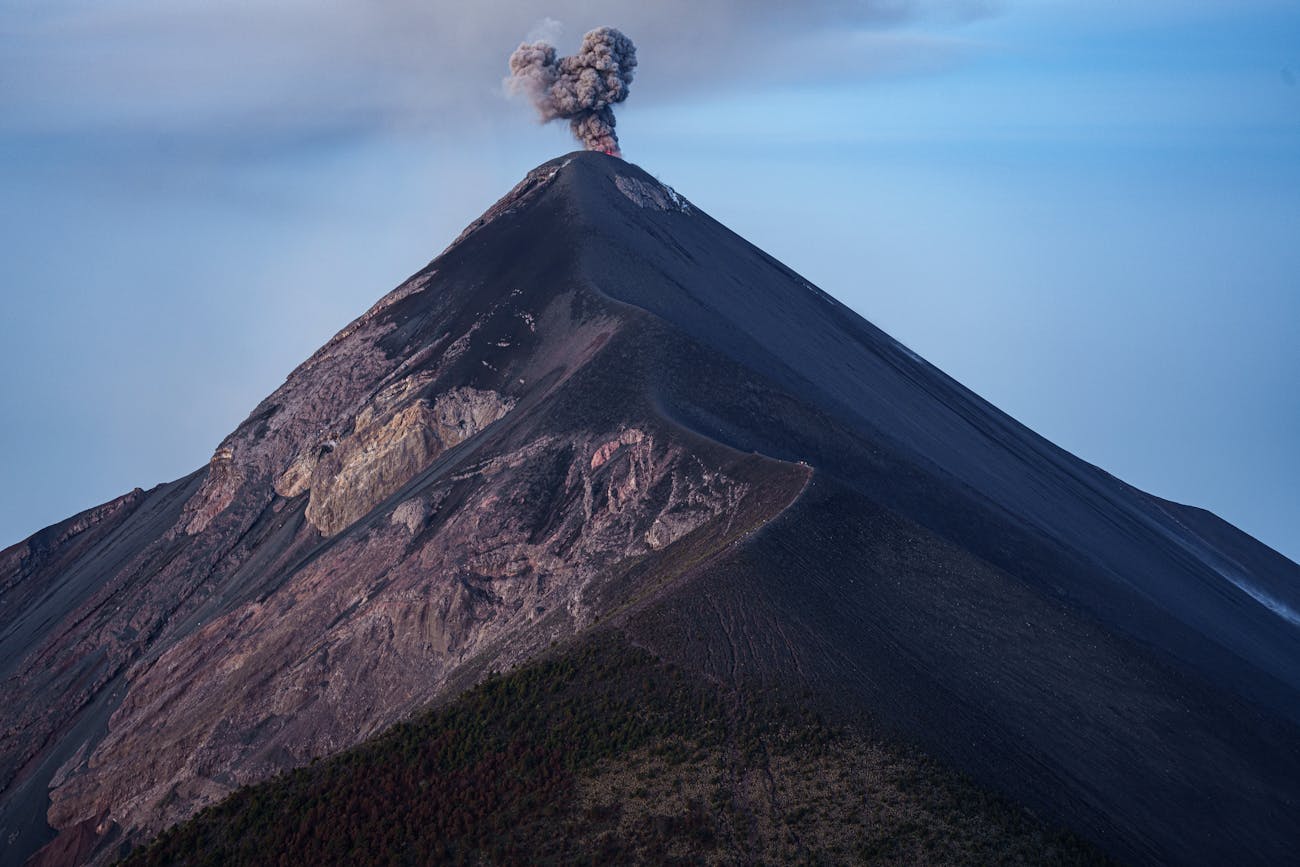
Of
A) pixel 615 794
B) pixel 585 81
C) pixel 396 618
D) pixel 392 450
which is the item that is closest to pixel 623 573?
pixel 396 618

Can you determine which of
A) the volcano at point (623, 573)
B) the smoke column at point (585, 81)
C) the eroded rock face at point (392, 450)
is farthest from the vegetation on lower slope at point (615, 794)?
the smoke column at point (585, 81)

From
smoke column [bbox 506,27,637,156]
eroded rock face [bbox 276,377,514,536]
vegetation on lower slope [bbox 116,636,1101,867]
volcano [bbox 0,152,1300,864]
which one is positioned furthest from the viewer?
smoke column [bbox 506,27,637,156]

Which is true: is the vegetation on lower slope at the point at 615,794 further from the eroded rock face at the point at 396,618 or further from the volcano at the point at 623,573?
the eroded rock face at the point at 396,618

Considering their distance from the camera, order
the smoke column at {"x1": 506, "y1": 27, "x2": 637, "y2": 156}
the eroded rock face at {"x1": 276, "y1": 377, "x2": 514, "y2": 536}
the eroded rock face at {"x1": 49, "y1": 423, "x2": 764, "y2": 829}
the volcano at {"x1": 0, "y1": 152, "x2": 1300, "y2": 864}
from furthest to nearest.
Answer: the smoke column at {"x1": 506, "y1": 27, "x2": 637, "y2": 156}
the eroded rock face at {"x1": 276, "y1": 377, "x2": 514, "y2": 536}
the eroded rock face at {"x1": 49, "y1": 423, "x2": 764, "y2": 829}
the volcano at {"x1": 0, "y1": 152, "x2": 1300, "y2": 864}

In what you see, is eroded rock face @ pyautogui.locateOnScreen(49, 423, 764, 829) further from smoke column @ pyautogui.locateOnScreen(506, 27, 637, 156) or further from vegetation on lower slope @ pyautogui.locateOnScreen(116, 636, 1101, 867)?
smoke column @ pyautogui.locateOnScreen(506, 27, 637, 156)

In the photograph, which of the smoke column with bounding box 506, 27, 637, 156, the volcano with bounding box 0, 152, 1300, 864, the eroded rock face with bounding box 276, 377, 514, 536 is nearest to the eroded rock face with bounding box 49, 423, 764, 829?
the volcano with bounding box 0, 152, 1300, 864

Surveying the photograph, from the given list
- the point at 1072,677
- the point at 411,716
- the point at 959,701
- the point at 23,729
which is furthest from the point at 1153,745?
the point at 23,729

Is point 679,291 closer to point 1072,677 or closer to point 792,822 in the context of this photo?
point 1072,677
